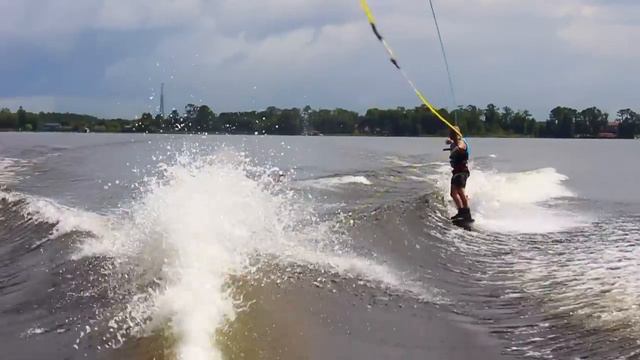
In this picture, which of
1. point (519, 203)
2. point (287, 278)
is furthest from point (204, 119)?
point (287, 278)

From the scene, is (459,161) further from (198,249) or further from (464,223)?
(198,249)

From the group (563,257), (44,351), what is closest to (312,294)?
(44,351)

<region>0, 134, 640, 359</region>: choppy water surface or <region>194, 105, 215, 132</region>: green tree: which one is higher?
<region>194, 105, 215, 132</region>: green tree

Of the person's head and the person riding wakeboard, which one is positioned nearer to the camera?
the person riding wakeboard

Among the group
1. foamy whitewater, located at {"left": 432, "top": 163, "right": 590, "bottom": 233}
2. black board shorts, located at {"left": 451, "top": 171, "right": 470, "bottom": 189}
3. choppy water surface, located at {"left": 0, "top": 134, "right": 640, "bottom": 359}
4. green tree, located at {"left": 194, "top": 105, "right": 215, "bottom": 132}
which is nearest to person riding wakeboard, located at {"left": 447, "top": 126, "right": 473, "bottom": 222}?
black board shorts, located at {"left": 451, "top": 171, "right": 470, "bottom": 189}

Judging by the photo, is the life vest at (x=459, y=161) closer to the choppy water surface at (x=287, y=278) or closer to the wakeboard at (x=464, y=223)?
the choppy water surface at (x=287, y=278)

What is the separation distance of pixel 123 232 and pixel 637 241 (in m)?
8.56

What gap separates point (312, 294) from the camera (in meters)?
7.81

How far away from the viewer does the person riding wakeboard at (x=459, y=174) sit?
14500 mm

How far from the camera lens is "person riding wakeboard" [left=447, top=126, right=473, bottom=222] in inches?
571

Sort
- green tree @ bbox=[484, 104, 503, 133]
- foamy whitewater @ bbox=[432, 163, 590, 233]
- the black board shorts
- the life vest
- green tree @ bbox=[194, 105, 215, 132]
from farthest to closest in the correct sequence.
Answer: green tree @ bbox=[484, 104, 503, 133]
green tree @ bbox=[194, 105, 215, 132]
the life vest
the black board shorts
foamy whitewater @ bbox=[432, 163, 590, 233]

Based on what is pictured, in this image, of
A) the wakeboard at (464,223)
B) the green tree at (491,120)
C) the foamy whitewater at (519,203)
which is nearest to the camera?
the wakeboard at (464,223)

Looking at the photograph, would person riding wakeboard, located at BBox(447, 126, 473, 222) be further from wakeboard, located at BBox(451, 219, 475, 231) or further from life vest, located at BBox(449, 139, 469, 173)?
wakeboard, located at BBox(451, 219, 475, 231)

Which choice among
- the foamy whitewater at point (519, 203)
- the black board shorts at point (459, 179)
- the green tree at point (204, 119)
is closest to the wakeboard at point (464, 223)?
the foamy whitewater at point (519, 203)
